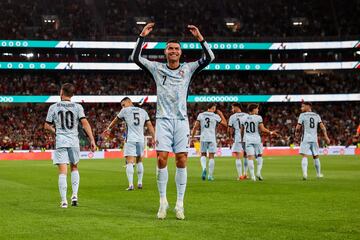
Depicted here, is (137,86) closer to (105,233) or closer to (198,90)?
(198,90)

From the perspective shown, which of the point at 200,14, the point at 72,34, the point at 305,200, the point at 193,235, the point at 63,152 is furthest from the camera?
the point at 200,14

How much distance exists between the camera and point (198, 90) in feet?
225

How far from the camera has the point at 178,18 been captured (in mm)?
72500

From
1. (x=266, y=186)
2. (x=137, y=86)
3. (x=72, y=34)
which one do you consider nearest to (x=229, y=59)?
(x=137, y=86)

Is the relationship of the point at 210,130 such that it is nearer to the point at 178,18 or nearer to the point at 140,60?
the point at 140,60

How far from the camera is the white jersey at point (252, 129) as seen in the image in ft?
68.2

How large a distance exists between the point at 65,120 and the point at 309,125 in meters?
10.5

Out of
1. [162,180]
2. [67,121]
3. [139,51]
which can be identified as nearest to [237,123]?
[67,121]

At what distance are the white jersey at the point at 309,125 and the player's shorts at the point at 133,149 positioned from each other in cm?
622

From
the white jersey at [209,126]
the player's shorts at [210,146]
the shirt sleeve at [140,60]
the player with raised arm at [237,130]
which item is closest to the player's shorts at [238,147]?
the player with raised arm at [237,130]

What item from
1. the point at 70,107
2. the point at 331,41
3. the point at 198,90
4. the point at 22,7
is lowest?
the point at 70,107

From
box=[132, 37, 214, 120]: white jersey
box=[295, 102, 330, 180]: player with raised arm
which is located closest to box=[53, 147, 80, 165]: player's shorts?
box=[132, 37, 214, 120]: white jersey

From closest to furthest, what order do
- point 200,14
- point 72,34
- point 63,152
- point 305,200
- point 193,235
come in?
point 193,235, point 63,152, point 305,200, point 72,34, point 200,14

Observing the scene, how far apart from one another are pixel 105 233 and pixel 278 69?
62560 mm
